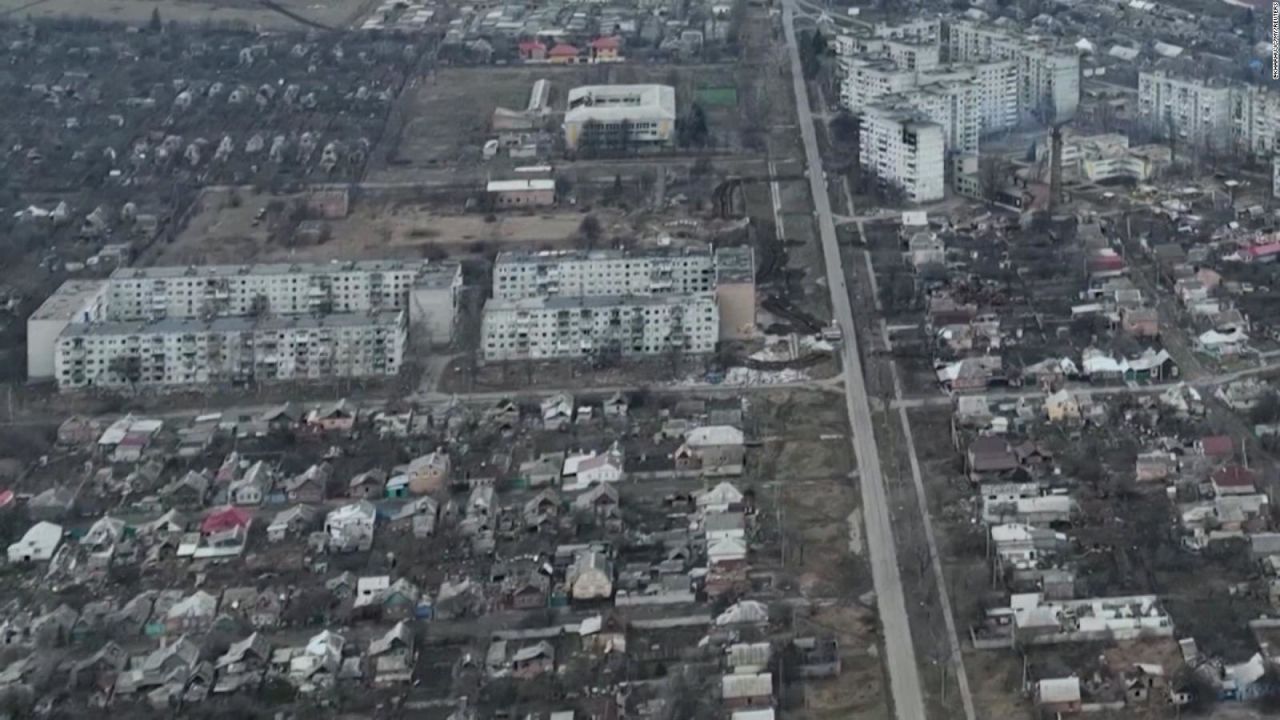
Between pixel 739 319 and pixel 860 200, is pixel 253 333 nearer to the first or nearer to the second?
pixel 739 319

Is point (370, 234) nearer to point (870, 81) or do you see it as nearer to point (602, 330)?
point (602, 330)

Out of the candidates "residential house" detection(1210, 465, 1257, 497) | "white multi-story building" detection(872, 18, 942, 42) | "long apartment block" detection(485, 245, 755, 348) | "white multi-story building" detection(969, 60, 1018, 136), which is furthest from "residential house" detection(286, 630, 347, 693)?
"white multi-story building" detection(872, 18, 942, 42)

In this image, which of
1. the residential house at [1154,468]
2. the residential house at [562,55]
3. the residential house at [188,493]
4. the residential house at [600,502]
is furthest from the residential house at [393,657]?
the residential house at [562,55]

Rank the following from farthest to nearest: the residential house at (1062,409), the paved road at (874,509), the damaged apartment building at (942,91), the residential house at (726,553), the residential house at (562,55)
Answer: the residential house at (562,55) → the damaged apartment building at (942,91) → the residential house at (1062,409) → the residential house at (726,553) → the paved road at (874,509)

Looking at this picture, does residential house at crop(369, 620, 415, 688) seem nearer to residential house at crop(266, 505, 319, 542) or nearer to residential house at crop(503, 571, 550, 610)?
residential house at crop(503, 571, 550, 610)

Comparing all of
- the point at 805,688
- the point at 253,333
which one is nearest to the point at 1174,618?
the point at 805,688

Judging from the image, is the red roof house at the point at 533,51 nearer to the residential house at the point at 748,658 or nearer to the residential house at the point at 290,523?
the residential house at the point at 290,523
